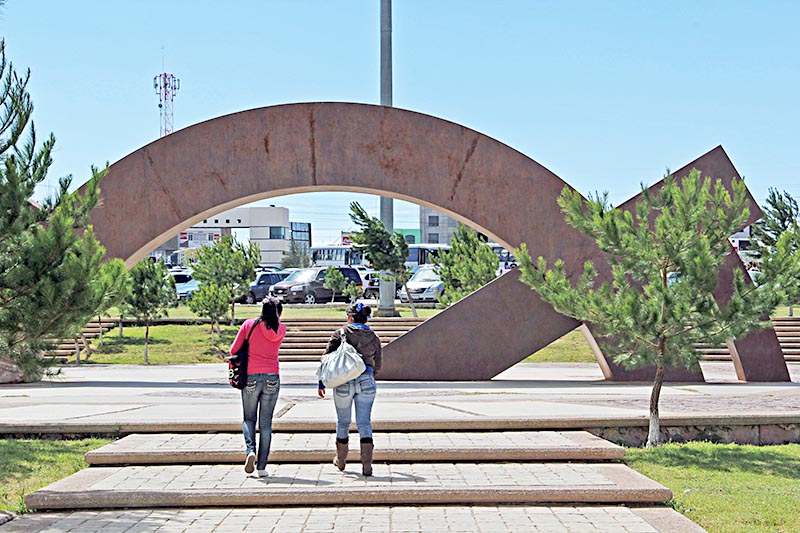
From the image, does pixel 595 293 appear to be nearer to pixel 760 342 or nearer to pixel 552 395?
pixel 552 395

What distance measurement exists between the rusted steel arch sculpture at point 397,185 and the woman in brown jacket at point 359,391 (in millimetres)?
7909

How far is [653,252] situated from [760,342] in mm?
7469

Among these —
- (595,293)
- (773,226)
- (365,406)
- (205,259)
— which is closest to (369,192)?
(595,293)

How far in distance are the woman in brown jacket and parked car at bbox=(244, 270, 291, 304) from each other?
32.5 m

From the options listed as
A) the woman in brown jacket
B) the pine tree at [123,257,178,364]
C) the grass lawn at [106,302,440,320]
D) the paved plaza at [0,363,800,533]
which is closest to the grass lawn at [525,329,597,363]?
the grass lawn at [106,302,440,320]

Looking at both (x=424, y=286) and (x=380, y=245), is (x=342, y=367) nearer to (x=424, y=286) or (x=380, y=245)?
(x=380, y=245)

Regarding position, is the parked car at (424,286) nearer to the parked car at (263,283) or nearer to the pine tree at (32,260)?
the parked car at (263,283)

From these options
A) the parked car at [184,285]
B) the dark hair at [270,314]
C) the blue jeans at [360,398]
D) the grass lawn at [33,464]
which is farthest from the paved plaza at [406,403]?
the parked car at [184,285]

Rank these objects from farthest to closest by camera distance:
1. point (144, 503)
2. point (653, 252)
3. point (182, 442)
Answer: point (653, 252)
point (182, 442)
point (144, 503)

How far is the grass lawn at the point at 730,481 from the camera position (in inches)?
275

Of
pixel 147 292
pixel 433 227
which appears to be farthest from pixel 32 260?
pixel 433 227

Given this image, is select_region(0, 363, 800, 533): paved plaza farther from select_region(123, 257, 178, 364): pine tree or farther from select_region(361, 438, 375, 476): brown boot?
select_region(123, 257, 178, 364): pine tree

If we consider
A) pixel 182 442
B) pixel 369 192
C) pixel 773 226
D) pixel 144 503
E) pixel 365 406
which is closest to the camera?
pixel 144 503

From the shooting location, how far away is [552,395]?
13758 millimetres
